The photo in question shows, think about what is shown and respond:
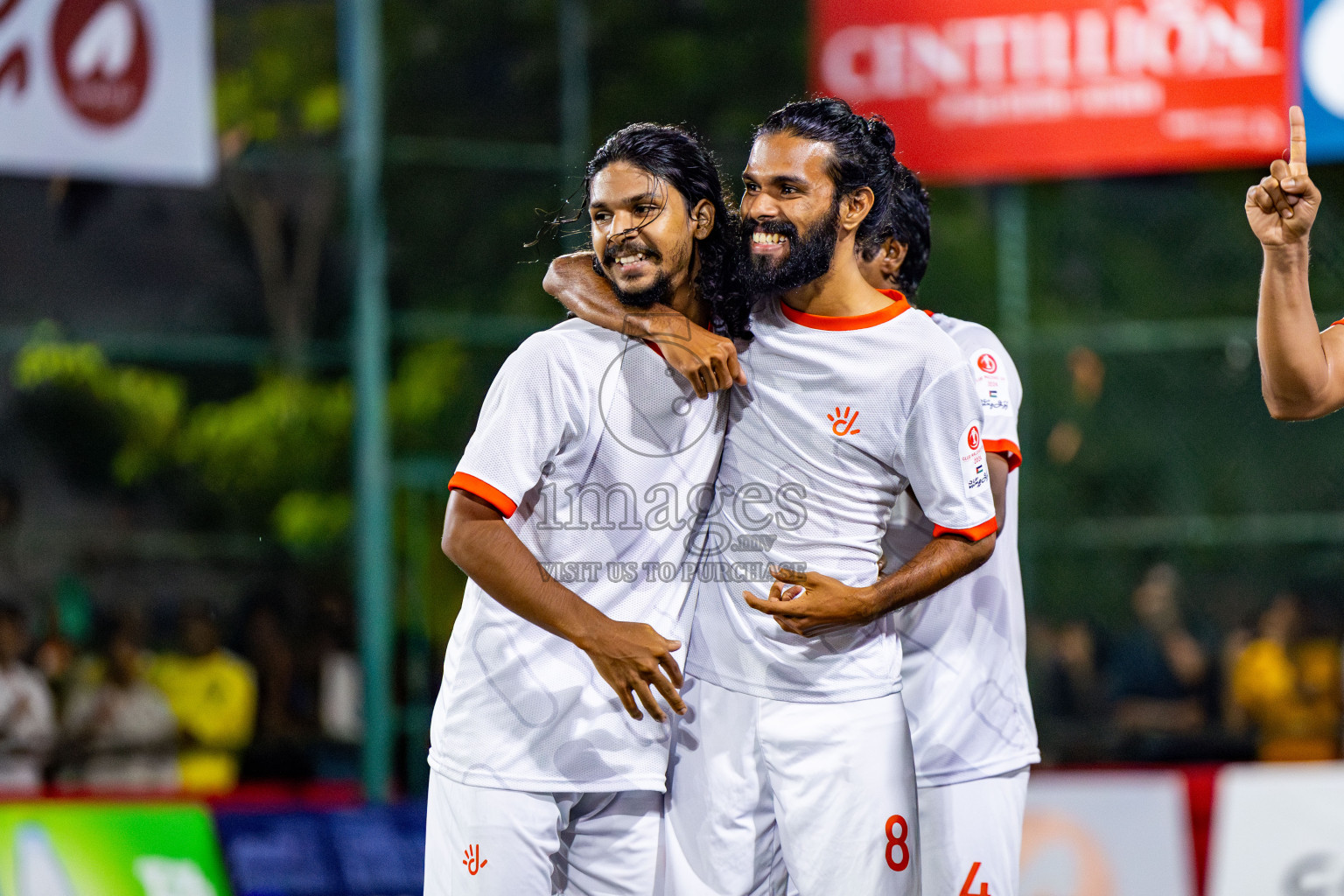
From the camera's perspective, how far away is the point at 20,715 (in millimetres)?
8203

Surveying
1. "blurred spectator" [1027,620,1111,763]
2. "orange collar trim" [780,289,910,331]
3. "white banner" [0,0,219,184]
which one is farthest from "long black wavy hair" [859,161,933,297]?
"white banner" [0,0,219,184]

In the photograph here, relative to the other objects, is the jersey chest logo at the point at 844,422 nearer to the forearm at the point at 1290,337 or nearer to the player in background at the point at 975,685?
the player in background at the point at 975,685

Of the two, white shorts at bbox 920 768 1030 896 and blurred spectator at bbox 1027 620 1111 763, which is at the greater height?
white shorts at bbox 920 768 1030 896

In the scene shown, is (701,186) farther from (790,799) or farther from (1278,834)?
(1278,834)

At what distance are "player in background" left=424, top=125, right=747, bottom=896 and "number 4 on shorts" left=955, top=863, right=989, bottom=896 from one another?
0.81 meters

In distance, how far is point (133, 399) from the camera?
9641 mm

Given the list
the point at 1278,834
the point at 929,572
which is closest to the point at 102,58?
the point at 929,572

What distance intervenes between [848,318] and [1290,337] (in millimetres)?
917

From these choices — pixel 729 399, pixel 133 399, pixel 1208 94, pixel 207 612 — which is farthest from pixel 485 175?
pixel 729 399

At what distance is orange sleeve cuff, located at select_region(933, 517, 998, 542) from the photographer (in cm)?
326

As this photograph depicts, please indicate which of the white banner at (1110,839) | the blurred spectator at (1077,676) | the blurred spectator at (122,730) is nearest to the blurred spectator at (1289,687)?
the blurred spectator at (1077,676)

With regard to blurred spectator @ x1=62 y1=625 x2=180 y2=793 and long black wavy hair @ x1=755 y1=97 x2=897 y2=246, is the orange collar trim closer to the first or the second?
long black wavy hair @ x1=755 y1=97 x2=897 y2=246

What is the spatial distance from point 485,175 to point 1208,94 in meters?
4.81

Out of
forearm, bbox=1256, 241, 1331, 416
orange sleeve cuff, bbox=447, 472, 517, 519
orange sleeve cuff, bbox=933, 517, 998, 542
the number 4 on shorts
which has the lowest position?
the number 4 on shorts
